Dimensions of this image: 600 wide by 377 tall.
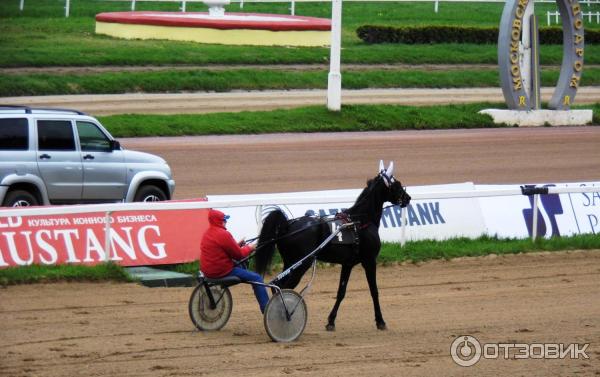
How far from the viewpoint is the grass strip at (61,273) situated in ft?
44.8

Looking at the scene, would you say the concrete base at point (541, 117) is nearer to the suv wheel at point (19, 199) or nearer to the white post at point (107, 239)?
the suv wheel at point (19, 199)

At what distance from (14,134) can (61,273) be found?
3.50 m

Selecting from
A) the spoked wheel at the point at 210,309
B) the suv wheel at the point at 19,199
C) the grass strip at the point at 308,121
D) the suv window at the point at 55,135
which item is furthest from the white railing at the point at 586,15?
the spoked wheel at the point at 210,309

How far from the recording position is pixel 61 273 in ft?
45.6

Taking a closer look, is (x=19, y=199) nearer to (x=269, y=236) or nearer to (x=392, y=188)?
(x=269, y=236)

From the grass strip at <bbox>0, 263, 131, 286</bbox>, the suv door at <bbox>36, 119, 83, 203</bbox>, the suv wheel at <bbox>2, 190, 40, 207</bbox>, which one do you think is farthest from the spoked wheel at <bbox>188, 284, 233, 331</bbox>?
the suv door at <bbox>36, 119, 83, 203</bbox>

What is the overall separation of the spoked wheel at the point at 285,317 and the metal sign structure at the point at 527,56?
18.9 meters

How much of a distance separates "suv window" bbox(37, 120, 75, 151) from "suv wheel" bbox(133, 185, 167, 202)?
1.27 meters

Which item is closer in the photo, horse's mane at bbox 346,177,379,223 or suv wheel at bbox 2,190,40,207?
horse's mane at bbox 346,177,379,223

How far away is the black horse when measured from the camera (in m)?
11.5

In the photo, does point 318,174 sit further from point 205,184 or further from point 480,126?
point 480,126

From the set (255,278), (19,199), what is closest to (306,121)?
(19,199)

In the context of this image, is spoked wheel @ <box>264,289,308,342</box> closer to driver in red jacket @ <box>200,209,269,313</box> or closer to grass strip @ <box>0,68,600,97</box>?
driver in red jacket @ <box>200,209,269,313</box>

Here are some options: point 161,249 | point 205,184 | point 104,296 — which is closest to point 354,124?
point 205,184
